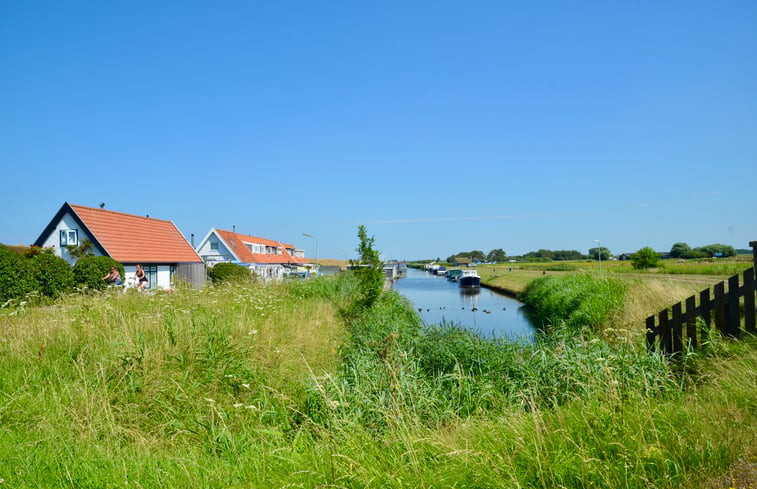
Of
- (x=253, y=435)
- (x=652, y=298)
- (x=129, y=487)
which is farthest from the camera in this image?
(x=652, y=298)

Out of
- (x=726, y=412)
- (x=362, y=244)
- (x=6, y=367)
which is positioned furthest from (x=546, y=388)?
(x=362, y=244)

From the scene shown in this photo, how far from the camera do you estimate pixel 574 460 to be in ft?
9.72

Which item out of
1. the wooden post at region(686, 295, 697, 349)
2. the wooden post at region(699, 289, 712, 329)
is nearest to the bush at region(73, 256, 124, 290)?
the wooden post at region(686, 295, 697, 349)

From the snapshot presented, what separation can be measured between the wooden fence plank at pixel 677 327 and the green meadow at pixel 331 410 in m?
0.74

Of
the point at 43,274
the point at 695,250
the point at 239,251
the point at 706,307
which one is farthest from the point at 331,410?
the point at 695,250

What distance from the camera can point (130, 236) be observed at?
99.8 ft

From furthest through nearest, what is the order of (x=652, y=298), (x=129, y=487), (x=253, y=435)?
(x=652, y=298) → (x=253, y=435) → (x=129, y=487)

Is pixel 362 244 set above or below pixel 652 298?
above

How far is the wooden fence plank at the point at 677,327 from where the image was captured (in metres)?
7.42

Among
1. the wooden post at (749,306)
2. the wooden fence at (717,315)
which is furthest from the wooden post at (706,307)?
the wooden post at (749,306)

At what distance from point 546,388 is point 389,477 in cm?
339

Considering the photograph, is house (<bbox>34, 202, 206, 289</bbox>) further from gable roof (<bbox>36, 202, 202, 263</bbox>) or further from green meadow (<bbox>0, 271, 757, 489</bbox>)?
green meadow (<bbox>0, 271, 757, 489</bbox>)

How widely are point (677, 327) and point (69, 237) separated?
30840mm

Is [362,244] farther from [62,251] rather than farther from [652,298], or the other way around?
[62,251]
